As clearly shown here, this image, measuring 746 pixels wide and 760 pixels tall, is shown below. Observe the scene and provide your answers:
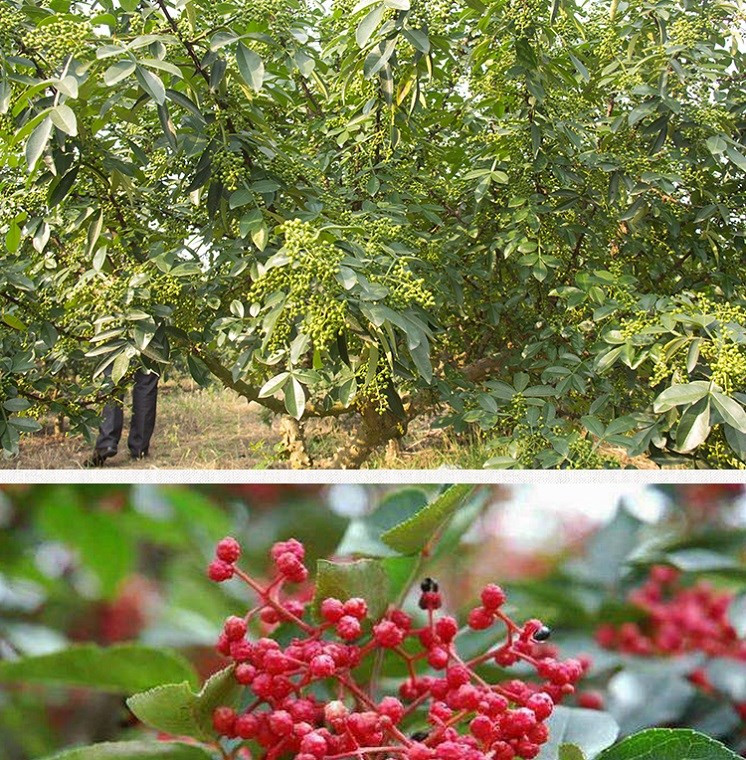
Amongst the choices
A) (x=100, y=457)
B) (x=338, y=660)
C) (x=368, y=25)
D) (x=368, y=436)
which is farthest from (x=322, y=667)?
(x=100, y=457)

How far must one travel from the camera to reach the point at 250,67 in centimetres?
144

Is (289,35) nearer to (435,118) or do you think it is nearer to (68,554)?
(435,118)

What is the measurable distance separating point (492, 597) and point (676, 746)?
122mm

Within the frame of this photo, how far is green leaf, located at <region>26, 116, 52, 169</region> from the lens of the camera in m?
1.27

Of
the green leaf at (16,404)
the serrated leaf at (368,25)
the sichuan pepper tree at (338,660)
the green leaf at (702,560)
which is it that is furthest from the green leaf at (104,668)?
the green leaf at (16,404)

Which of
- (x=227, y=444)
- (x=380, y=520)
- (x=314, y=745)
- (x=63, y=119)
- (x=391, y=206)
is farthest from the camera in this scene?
(x=227, y=444)

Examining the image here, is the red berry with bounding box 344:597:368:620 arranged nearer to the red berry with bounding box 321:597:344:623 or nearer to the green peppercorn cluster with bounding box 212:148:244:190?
the red berry with bounding box 321:597:344:623

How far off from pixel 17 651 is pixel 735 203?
5.82 ft

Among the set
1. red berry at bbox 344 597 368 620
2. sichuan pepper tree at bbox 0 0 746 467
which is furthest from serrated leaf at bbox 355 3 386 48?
red berry at bbox 344 597 368 620

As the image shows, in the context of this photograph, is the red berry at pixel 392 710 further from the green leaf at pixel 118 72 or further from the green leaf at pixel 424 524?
the green leaf at pixel 118 72

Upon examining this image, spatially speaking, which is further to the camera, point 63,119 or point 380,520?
point 63,119

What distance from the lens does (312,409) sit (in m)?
2.56

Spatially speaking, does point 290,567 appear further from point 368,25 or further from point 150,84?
point 368,25

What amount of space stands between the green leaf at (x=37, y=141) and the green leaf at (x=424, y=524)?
35.3 inches
